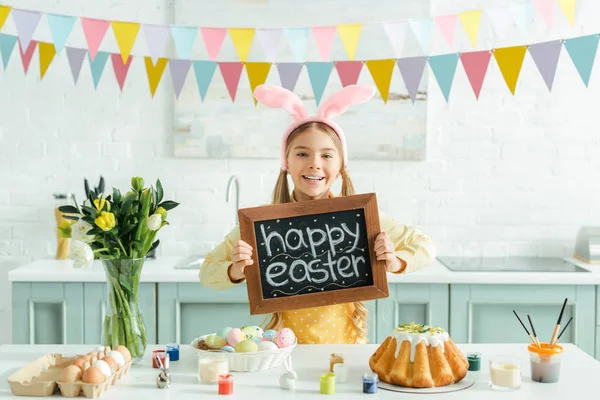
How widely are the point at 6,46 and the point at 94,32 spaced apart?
43 centimetres

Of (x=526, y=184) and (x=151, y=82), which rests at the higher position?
(x=151, y=82)

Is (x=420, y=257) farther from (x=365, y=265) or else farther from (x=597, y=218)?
(x=597, y=218)

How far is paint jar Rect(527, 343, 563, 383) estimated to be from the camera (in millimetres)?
1595

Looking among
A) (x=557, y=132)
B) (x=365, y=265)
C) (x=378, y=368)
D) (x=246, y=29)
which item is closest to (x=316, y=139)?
(x=365, y=265)

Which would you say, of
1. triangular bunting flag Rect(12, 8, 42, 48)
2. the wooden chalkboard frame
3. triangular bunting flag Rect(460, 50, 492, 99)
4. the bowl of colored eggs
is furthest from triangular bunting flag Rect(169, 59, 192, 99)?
the bowl of colored eggs

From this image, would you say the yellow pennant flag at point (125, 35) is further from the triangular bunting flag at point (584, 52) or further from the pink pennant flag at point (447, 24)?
the triangular bunting flag at point (584, 52)

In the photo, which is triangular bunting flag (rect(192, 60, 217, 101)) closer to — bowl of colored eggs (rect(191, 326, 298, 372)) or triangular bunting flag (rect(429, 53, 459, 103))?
triangular bunting flag (rect(429, 53, 459, 103))

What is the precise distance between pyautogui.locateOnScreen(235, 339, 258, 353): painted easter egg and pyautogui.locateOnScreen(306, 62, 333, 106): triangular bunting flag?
5.45 feet

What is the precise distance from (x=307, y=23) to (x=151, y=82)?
79 cm

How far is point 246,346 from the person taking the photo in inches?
67.2

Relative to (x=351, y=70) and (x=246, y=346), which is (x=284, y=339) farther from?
(x=351, y=70)

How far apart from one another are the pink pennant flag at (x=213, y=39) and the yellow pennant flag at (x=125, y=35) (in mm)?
318

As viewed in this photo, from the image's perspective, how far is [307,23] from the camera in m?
3.38

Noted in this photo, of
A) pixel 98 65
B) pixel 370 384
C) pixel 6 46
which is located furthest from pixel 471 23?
pixel 6 46
